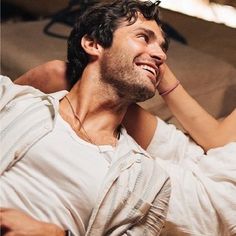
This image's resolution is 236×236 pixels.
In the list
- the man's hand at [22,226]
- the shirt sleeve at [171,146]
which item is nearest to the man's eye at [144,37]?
the shirt sleeve at [171,146]

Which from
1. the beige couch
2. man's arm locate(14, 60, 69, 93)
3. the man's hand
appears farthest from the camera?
the beige couch

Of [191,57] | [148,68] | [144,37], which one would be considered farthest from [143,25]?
[191,57]

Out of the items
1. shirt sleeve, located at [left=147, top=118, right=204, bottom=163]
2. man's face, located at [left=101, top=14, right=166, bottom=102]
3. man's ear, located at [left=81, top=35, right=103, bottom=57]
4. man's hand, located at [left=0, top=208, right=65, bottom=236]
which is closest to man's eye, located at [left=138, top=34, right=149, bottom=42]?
man's face, located at [left=101, top=14, right=166, bottom=102]

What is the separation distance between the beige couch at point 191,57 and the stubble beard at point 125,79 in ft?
0.94

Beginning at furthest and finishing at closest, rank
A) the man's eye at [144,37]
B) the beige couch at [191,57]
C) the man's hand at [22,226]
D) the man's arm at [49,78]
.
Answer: the beige couch at [191,57] < the man's arm at [49,78] < the man's eye at [144,37] < the man's hand at [22,226]

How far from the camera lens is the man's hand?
0.89 m

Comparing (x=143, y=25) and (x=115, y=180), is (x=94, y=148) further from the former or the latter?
(x=143, y=25)

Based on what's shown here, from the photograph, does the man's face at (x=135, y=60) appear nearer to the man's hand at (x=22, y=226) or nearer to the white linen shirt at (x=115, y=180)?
the white linen shirt at (x=115, y=180)

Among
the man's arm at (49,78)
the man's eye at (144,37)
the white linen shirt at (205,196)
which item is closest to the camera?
the white linen shirt at (205,196)

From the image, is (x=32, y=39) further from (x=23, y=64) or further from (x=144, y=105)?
(x=144, y=105)

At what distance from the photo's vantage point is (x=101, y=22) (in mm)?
1202

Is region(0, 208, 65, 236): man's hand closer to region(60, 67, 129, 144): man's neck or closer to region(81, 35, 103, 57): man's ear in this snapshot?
region(60, 67, 129, 144): man's neck

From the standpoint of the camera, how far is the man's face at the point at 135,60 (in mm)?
1089

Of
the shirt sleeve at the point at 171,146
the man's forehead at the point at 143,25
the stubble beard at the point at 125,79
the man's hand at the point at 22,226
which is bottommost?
the man's hand at the point at 22,226
